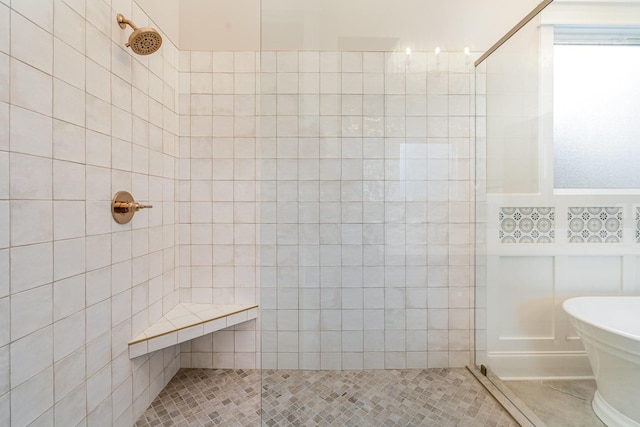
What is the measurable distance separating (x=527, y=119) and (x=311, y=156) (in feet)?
3.68

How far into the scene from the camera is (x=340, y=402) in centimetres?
122

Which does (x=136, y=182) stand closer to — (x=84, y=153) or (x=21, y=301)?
(x=84, y=153)

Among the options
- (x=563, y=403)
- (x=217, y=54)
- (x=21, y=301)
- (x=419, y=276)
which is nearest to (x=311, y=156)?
(x=419, y=276)

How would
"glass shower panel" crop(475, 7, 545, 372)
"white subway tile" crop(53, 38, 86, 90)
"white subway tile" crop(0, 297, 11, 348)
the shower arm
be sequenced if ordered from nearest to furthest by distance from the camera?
"white subway tile" crop(0, 297, 11, 348) → "white subway tile" crop(53, 38, 86, 90) → the shower arm → "glass shower panel" crop(475, 7, 545, 372)

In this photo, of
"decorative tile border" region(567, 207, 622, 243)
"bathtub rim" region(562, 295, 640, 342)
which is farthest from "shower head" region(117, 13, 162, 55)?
"bathtub rim" region(562, 295, 640, 342)

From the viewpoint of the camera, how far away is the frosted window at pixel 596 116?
104 centimetres

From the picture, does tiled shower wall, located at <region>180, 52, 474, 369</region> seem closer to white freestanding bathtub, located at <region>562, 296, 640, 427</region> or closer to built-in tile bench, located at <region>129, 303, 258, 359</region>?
built-in tile bench, located at <region>129, 303, 258, 359</region>

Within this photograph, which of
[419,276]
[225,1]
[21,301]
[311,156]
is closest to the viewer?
[21,301]

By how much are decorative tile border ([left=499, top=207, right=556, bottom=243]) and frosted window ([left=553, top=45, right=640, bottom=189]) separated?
163mm

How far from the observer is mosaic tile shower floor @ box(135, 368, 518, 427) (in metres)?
1.19

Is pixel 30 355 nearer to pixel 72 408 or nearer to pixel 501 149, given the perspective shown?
pixel 72 408

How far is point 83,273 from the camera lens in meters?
0.96

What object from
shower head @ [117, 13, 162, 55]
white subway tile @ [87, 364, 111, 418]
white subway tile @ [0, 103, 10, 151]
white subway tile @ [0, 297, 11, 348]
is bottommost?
white subway tile @ [87, 364, 111, 418]

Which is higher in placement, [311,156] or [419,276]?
[311,156]
